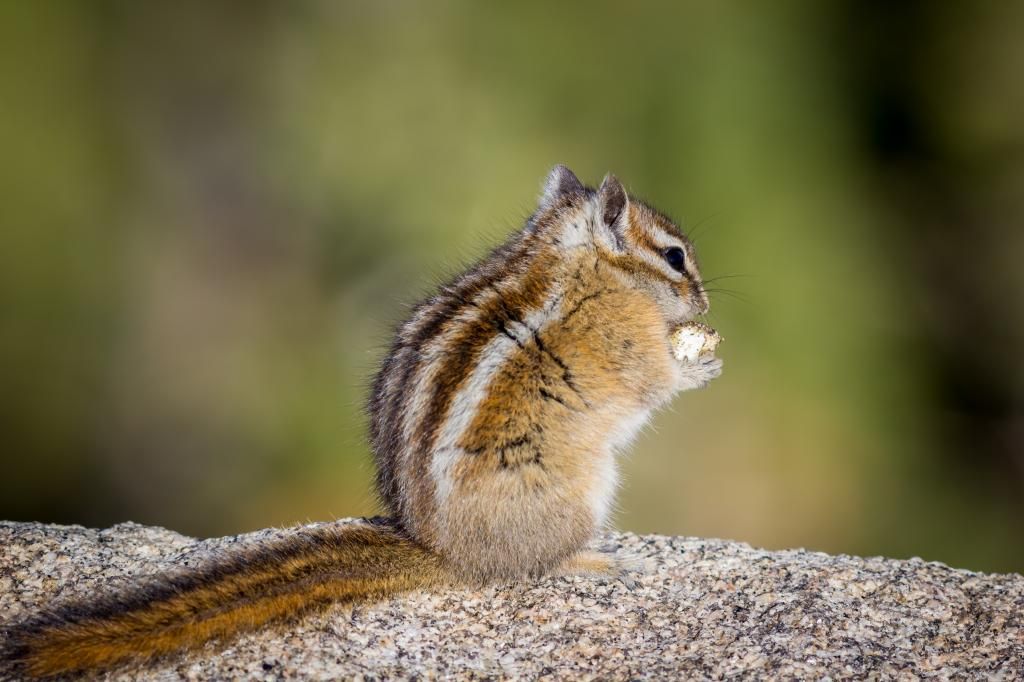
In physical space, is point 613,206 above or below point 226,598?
above

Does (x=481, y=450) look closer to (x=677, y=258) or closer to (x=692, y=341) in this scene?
(x=692, y=341)

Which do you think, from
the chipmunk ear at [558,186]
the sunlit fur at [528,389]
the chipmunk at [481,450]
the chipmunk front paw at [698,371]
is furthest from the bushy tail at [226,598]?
the chipmunk ear at [558,186]

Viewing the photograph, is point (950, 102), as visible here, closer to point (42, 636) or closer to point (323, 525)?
point (323, 525)

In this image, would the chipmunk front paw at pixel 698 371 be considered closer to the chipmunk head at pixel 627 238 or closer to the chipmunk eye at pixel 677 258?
the chipmunk head at pixel 627 238

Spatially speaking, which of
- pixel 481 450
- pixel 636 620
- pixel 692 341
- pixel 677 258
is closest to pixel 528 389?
pixel 481 450

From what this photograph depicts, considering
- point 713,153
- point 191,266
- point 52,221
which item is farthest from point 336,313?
point 713,153
